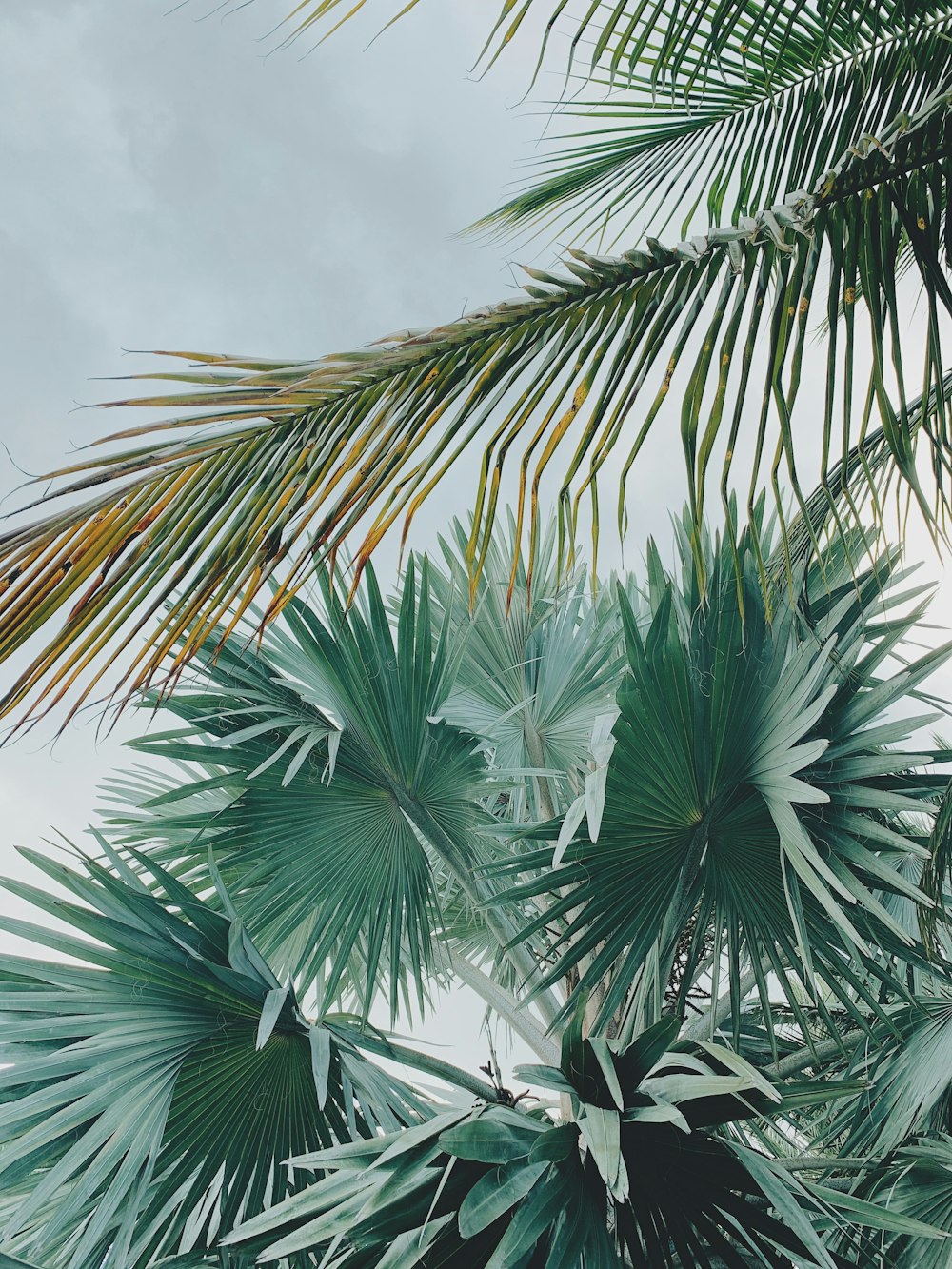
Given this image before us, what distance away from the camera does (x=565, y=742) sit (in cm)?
284

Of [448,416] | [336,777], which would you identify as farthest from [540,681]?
[448,416]

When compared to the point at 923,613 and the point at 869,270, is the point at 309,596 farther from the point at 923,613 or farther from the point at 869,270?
the point at 869,270

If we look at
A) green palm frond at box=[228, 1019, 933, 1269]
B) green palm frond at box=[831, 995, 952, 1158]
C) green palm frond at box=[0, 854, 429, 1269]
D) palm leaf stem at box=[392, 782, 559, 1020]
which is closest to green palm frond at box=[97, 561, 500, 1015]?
palm leaf stem at box=[392, 782, 559, 1020]

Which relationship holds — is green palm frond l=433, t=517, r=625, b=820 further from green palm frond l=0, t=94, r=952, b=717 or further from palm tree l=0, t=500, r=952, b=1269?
green palm frond l=0, t=94, r=952, b=717

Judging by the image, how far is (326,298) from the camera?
21.9ft

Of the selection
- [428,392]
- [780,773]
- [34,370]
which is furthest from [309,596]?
[34,370]

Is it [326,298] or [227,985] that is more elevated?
[326,298]

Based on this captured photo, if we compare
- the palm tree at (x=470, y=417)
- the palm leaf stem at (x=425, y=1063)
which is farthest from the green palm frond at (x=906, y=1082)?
the palm tree at (x=470, y=417)

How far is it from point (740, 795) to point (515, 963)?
834 mm

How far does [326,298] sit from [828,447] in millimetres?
6337

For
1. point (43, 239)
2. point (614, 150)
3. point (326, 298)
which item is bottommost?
point (614, 150)

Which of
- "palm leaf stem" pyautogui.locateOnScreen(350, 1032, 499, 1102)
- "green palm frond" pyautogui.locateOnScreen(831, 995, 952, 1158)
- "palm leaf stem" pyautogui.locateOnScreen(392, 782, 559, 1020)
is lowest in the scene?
"green palm frond" pyautogui.locateOnScreen(831, 995, 952, 1158)

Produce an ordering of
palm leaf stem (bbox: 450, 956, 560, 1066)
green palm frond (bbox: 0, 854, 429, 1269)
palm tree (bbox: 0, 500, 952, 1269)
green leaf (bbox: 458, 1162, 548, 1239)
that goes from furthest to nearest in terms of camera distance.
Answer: palm leaf stem (bbox: 450, 956, 560, 1066) → green palm frond (bbox: 0, 854, 429, 1269) → palm tree (bbox: 0, 500, 952, 1269) → green leaf (bbox: 458, 1162, 548, 1239)

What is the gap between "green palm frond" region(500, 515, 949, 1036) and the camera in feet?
5.61
